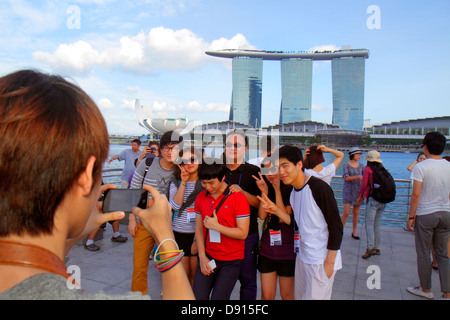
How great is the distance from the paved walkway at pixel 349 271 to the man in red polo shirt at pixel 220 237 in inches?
41.3

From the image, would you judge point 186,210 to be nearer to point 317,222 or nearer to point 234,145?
point 234,145

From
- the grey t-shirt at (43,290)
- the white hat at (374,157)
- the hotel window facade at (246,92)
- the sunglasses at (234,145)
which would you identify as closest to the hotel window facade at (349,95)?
the hotel window facade at (246,92)

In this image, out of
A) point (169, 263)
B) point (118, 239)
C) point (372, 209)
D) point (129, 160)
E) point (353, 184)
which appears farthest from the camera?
point (129, 160)

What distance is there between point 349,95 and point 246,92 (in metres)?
35.5

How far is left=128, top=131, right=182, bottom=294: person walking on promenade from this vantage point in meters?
2.65

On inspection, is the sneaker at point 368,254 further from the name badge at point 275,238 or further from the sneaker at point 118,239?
the sneaker at point 118,239

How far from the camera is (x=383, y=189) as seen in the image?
434 centimetres

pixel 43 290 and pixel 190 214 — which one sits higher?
pixel 43 290

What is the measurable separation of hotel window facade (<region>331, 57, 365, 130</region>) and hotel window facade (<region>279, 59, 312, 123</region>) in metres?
9.65

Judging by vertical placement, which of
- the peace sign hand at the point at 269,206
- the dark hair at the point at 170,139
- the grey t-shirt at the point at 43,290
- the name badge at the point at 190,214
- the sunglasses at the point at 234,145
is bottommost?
the name badge at the point at 190,214

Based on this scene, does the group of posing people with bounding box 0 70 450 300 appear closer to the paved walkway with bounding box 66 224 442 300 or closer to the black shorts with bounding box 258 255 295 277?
the black shorts with bounding box 258 255 295 277

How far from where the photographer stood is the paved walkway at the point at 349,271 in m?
3.29

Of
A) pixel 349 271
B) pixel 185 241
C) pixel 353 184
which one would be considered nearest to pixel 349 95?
pixel 353 184
